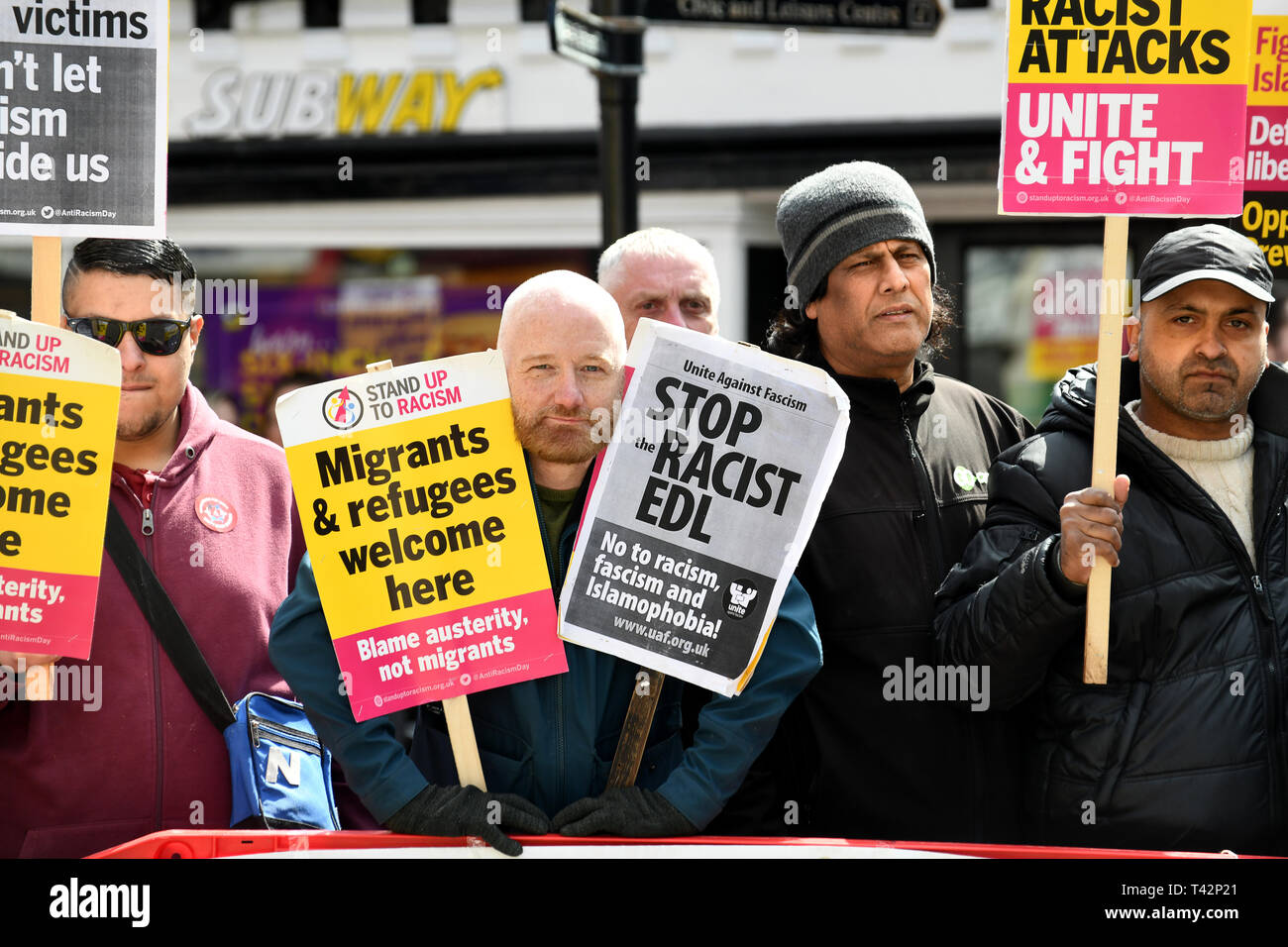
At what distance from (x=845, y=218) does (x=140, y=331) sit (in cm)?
153

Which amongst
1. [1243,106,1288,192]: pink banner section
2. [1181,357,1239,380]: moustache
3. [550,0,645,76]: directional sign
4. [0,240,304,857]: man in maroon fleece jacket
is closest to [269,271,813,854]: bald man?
[0,240,304,857]: man in maroon fleece jacket

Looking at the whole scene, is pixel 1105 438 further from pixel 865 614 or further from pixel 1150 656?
pixel 865 614

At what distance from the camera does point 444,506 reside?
298 centimetres

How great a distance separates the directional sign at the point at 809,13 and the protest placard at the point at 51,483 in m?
2.71

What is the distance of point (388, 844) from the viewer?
9.13 feet

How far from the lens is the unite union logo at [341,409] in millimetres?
2949

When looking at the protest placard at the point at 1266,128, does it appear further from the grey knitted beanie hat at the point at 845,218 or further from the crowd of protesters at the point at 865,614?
the grey knitted beanie hat at the point at 845,218

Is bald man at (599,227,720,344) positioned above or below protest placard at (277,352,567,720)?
above

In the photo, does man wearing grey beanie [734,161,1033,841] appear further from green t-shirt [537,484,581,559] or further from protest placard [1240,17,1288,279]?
protest placard [1240,17,1288,279]

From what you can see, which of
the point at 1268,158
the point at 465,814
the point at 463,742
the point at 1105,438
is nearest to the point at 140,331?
the point at 463,742

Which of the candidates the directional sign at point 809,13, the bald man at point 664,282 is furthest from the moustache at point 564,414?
the directional sign at point 809,13

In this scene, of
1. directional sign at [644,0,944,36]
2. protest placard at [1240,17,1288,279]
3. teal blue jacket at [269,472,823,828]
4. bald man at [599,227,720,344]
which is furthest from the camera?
directional sign at [644,0,944,36]

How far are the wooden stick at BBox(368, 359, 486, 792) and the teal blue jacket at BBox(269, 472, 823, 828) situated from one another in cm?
7

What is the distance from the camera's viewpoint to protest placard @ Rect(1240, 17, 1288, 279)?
3.98 meters
